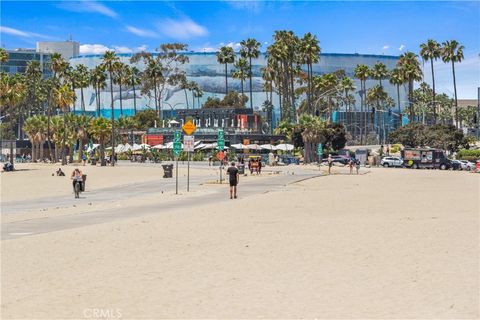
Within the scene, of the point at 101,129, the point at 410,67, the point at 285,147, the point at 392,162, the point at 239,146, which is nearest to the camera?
the point at 392,162

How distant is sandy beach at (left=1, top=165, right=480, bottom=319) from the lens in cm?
872

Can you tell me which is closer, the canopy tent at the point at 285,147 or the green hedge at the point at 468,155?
the green hedge at the point at 468,155

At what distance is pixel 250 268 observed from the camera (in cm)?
1178

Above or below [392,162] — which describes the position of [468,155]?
above

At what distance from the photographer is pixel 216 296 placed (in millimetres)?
9422

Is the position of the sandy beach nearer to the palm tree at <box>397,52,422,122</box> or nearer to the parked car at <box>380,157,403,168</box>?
the parked car at <box>380,157,403,168</box>

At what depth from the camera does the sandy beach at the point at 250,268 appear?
28.6ft

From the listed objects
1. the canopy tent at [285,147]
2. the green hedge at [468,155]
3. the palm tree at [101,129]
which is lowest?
the green hedge at [468,155]

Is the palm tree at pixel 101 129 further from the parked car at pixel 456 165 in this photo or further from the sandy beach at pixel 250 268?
the sandy beach at pixel 250 268

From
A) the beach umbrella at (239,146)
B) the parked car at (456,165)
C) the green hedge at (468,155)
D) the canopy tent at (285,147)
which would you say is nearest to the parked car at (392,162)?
the parked car at (456,165)

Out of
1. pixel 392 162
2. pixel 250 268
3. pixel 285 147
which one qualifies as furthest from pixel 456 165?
pixel 250 268

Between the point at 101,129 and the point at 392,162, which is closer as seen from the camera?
the point at 392,162

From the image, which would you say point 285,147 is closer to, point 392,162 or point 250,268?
point 392,162

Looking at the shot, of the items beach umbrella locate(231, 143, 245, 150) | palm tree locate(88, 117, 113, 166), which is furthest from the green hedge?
palm tree locate(88, 117, 113, 166)
